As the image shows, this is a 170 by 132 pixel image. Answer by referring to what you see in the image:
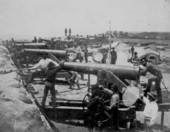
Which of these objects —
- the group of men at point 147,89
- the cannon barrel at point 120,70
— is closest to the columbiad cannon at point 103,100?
the cannon barrel at point 120,70

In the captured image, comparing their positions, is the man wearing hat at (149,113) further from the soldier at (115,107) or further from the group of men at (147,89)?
the soldier at (115,107)

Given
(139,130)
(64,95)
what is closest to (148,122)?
(139,130)

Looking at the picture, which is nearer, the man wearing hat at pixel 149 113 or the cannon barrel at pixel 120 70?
the man wearing hat at pixel 149 113

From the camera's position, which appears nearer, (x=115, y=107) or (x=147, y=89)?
(x=115, y=107)

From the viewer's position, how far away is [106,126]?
21.3 feet

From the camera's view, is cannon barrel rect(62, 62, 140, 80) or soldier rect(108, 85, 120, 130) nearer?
soldier rect(108, 85, 120, 130)

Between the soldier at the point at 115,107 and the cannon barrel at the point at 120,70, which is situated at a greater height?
the cannon barrel at the point at 120,70

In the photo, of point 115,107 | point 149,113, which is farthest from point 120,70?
point 149,113

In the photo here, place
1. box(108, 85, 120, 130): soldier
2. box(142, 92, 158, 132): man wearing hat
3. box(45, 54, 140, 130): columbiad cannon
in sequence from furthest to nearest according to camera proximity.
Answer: box(142, 92, 158, 132): man wearing hat, box(45, 54, 140, 130): columbiad cannon, box(108, 85, 120, 130): soldier

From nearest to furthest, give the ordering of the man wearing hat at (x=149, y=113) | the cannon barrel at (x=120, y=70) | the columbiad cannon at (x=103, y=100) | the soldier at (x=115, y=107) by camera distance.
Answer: the soldier at (x=115, y=107) → the columbiad cannon at (x=103, y=100) → the man wearing hat at (x=149, y=113) → the cannon barrel at (x=120, y=70)

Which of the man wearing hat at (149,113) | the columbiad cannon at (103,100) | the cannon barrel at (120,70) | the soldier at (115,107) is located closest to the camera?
the soldier at (115,107)

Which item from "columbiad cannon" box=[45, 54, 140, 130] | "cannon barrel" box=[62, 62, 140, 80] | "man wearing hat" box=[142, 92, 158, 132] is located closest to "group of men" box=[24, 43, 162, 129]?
"man wearing hat" box=[142, 92, 158, 132]

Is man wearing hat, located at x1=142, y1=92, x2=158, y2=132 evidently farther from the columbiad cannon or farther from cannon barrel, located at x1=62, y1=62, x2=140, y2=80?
cannon barrel, located at x1=62, y1=62, x2=140, y2=80

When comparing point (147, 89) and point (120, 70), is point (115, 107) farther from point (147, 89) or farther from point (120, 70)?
point (147, 89)
